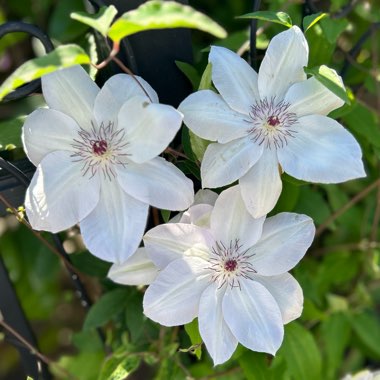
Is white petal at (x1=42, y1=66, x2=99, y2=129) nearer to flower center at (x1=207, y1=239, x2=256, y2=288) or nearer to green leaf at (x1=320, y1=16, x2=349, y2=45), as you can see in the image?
flower center at (x1=207, y1=239, x2=256, y2=288)

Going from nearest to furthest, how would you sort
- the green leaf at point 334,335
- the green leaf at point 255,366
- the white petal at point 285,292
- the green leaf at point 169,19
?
the green leaf at point 169,19 < the white petal at point 285,292 < the green leaf at point 255,366 < the green leaf at point 334,335

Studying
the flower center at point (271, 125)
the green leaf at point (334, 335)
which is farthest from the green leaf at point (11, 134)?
the green leaf at point (334, 335)

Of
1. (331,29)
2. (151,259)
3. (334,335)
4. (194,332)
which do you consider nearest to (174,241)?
(151,259)

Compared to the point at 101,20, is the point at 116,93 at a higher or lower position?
lower

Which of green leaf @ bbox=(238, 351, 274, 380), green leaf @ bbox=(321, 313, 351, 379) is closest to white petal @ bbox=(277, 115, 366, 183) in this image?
green leaf @ bbox=(238, 351, 274, 380)

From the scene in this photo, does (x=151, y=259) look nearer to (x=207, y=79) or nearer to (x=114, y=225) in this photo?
(x=114, y=225)

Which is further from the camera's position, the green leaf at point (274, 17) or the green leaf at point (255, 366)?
the green leaf at point (255, 366)

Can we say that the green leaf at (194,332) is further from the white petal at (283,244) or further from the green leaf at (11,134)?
the green leaf at (11,134)
